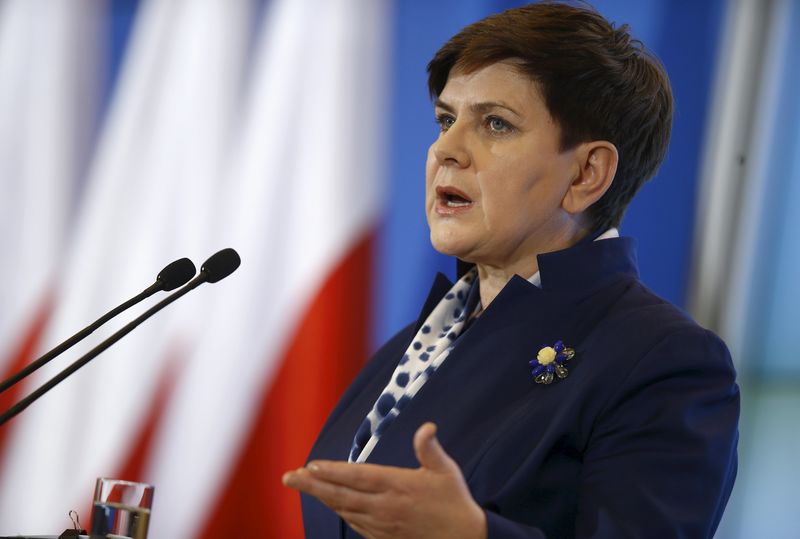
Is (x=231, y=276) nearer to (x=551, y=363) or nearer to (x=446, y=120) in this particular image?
(x=446, y=120)

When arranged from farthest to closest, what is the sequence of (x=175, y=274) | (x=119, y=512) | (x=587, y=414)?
(x=175, y=274) < (x=587, y=414) < (x=119, y=512)

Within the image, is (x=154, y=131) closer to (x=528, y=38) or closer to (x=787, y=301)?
(x=528, y=38)

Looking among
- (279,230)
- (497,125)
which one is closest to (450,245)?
(497,125)

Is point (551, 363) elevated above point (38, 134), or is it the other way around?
point (38, 134)

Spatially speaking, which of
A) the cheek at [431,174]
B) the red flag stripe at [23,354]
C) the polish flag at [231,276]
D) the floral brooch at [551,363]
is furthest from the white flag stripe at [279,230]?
the floral brooch at [551,363]

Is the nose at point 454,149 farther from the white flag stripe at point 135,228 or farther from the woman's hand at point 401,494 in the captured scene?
the white flag stripe at point 135,228

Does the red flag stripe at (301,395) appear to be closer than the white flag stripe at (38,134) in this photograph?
Yes

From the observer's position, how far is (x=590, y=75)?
54.9 inches

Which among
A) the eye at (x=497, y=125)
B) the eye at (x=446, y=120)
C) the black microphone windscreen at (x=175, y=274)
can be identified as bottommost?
the black microphone windscreen at (x=175, y=274)

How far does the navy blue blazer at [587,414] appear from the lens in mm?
1116

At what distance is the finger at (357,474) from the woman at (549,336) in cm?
10

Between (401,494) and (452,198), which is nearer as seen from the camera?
(401,494)

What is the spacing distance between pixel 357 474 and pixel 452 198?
61cm

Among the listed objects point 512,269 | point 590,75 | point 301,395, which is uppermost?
point 590,75
